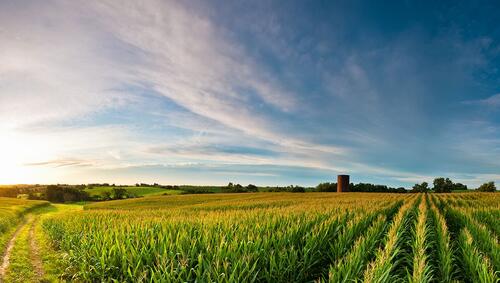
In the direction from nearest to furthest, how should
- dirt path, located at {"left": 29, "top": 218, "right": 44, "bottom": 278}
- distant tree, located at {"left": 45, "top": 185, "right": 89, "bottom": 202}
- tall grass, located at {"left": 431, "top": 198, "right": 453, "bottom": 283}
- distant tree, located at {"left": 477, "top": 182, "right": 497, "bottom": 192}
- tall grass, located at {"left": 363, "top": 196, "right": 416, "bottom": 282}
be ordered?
tall grass, located at {"left": 363, "top": 196, "right": 416, "bottom": 282}
tall grass, located at {"left": 431, "top": 198, "right": 453, "bottom": 283}
dirt path, located at {"left": 29, "top": 218, "right": 44, "bottom": 278}
distant tree, located at {"left": 45, "top": 185, "right": 89, "bottom": 202}
distant tree, located at {"left": 477, "top": 182, "right": 497, "bottom": 192}

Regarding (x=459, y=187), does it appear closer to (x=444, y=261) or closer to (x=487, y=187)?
(x=487, y=187)

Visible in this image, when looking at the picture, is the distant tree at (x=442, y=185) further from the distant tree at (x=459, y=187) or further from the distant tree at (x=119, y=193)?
the distant tree at (x=119, y=193)

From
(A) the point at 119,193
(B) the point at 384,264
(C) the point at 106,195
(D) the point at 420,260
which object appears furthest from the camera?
(C) the point at 106,195

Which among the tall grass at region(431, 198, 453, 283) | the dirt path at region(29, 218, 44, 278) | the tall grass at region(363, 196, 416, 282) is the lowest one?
the dirt path at region(29, 218, 44, 278)

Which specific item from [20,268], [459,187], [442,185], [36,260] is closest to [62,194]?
[36,260]

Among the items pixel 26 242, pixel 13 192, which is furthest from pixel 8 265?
pixel 13 192

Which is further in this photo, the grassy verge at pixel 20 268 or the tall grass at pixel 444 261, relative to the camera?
the grassy verge at pixel 20 268

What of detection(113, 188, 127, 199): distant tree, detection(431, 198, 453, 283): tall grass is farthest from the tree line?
detection(431, 198, 453, 283): tall grass

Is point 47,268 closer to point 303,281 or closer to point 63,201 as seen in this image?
point 303,281

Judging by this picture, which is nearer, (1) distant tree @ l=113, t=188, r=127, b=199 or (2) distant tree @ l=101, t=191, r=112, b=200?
(2) distant tree @ l=101, t=191, r=112, b=200

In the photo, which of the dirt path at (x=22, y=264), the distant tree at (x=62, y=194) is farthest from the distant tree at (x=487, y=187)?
the distant tree at (x=62, y=194)

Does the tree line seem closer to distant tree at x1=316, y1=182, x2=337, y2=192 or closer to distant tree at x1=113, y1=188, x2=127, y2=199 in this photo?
distant tree at x1=316, y1=182, x2=337, y2=192

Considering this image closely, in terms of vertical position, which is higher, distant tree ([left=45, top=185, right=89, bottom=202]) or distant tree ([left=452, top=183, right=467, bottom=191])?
distant tree ([left=452, top=183, right=467, bottom=191])

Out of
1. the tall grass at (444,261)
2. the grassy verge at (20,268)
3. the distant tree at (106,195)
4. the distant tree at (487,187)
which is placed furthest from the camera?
the distant tree at (487,187)
